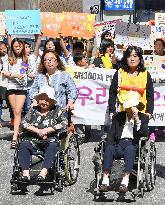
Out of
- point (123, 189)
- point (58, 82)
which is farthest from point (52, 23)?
point (123, 189)

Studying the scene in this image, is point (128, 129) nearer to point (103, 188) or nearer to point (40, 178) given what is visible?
point (103, 188)

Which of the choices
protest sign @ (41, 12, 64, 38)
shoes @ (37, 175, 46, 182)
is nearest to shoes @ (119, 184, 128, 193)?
shoes @ (37, 175, 46, 182)

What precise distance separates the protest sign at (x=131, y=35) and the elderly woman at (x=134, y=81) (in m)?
6.54

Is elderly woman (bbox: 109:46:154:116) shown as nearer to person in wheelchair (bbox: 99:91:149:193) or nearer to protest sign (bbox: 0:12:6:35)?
person in wheelchair (bbox: 99:91:149:193)

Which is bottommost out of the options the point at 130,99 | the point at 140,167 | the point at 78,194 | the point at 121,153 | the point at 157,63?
the point at 78,194

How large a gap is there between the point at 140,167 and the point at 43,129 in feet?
4.04

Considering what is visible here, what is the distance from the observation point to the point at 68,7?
42.7 metres

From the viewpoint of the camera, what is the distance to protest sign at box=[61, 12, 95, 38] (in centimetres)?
1677

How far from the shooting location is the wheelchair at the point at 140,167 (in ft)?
24.1

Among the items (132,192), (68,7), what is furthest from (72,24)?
(68,7)

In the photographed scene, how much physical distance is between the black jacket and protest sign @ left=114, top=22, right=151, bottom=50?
7.01 m

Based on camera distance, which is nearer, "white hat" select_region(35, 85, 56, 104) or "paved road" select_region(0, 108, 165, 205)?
"paved road" select_region(0, 108, 165, 205)

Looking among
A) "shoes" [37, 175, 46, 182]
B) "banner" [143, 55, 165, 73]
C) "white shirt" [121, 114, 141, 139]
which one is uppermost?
"banner" [143, 55, 165, 73]

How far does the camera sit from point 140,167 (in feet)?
24.1
